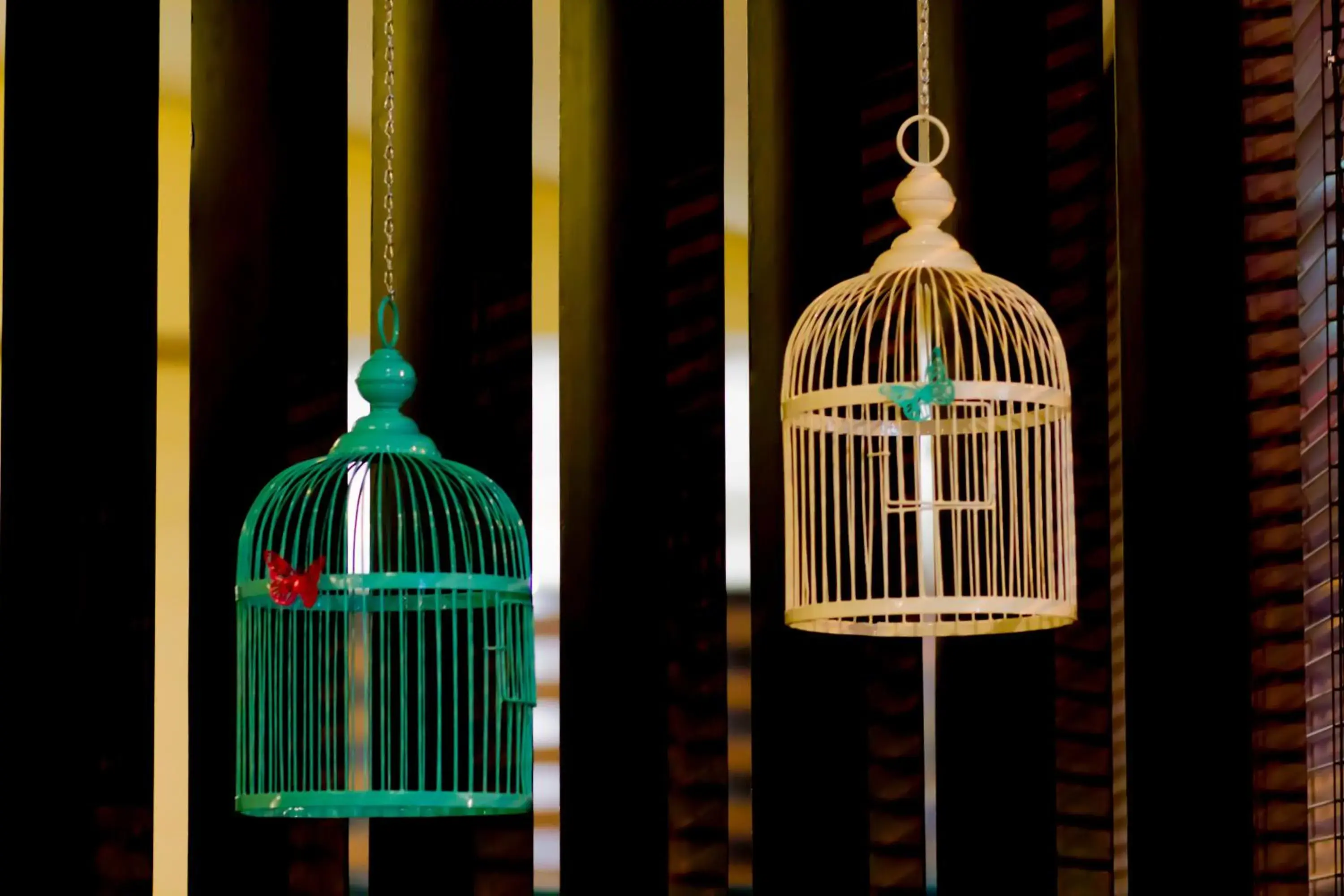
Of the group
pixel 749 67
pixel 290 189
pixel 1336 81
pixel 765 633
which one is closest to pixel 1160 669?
pixel 765 633

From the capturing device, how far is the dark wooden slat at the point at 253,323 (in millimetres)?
4316

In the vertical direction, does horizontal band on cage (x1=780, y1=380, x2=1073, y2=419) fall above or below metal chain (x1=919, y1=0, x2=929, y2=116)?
below

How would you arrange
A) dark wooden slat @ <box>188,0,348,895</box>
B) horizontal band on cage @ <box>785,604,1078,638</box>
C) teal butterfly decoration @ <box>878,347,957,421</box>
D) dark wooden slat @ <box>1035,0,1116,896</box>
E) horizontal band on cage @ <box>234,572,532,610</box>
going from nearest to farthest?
teal butterfly decoration @ <box>878,347,957,421</box> < horizontal band on cage @ <box>234,572,532,610</box> < horizontal band on cage @ <box>785,604,1078,638</box> < dark wooden slat @ <box>188,0,348,895</box> < dark wooden slat @ <box>1035,0,1116,896</box>

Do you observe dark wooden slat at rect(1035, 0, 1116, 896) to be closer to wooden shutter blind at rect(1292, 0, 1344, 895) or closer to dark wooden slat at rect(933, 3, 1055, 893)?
dark wooden slat at rect(933, 3, 1055, 893)

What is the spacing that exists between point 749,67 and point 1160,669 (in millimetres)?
1564

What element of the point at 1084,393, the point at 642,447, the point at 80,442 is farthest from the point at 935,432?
the point at 80,442

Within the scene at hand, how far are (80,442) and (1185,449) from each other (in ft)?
7.44

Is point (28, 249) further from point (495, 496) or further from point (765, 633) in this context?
point (765, 633)

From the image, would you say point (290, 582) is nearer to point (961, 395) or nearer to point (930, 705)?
point (961, 395)

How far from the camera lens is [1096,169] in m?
4.61

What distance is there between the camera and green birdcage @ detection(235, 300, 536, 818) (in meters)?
3.55

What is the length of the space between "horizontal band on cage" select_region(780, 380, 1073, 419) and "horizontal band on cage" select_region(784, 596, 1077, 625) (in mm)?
325

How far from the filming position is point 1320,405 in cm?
445

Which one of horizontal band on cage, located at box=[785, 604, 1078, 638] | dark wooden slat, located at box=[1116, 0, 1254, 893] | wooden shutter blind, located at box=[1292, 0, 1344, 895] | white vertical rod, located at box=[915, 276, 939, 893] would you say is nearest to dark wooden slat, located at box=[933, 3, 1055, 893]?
white vertical rod, located at box=[915, 276, 939, 893]
